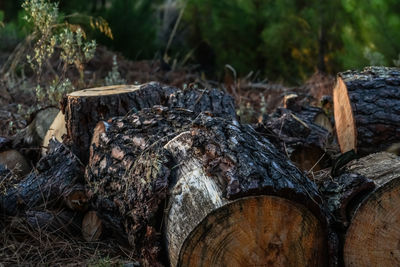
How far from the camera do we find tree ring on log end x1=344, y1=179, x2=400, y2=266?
7.97ft

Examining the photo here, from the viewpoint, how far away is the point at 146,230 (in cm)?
255

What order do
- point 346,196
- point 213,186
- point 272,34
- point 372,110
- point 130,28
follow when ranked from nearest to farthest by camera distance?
1. point 213,186
2. point 346,196
3. point 372,110
4. point 272,34
5. point 130,28

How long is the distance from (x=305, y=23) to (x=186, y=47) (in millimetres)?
2929

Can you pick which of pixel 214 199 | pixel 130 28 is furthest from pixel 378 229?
pixel 130 28

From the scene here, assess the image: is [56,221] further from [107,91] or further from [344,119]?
[344,119]

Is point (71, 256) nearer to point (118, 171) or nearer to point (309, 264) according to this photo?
point (118, 171)

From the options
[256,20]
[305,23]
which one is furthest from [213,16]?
[305,23]

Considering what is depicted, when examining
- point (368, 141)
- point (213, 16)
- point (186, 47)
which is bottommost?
point (186, 47)

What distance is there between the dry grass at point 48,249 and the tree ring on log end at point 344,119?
1666mm

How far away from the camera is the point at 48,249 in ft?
9.73

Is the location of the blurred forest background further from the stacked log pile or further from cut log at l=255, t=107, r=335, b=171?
the stacked log pile

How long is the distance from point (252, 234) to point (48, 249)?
4.29ft

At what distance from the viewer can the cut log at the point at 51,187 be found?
123 inches

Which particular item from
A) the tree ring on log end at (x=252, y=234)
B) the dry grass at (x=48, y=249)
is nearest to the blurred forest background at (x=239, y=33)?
the dry grass at (x=48, y=249)
